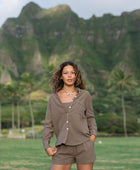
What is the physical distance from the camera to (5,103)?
123875 millimetres

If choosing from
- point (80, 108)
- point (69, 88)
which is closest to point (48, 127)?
point (80, 108)

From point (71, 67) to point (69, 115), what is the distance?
0.72 m

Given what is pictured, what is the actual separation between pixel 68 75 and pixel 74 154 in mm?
1074

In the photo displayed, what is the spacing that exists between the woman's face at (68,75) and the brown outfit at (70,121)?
0.24 m

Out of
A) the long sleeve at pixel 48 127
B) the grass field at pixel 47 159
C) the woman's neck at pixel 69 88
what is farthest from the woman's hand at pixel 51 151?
the grass field at pixel 47 159

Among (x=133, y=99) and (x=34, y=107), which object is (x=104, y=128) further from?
(x=133, y=99)

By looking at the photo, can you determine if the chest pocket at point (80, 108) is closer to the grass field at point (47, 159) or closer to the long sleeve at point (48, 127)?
the long sleeve at point (48, 127)

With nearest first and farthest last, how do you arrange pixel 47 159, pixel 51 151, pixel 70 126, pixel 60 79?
pixel 51 151, pixel 70 126, pixel 60 79, pixel 47 159

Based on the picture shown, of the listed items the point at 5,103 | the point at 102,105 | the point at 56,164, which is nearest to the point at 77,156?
the point at 56,164

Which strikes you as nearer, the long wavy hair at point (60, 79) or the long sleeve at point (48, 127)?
the long sleeve at point (48, 127)

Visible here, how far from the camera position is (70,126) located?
4.09 metres

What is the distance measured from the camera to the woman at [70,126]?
3.98 meters

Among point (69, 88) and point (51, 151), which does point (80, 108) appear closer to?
point (69, 88)

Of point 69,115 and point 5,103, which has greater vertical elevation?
point 69,115
